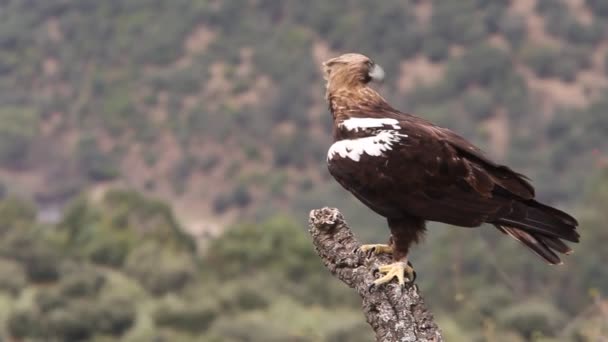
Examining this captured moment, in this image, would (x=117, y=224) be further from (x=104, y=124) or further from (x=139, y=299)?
(x=104, y=124)

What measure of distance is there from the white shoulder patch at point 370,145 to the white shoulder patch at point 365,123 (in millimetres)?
55

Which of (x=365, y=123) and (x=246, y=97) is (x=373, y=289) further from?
(x=246, y=97)

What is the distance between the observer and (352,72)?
672 centimetres

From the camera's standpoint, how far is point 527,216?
20.9 feet

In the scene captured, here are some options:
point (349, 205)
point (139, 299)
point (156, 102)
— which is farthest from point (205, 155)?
point (139, 299)

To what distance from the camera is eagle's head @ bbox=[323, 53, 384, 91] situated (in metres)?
6.71

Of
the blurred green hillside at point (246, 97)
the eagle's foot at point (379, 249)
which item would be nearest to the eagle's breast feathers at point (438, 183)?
the eagle's foot at point (379, 249)

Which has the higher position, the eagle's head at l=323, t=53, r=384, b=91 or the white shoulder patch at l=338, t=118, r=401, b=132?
the eagle's head at l=323, t=53, r=384, b=91

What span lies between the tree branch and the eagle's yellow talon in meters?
0.04

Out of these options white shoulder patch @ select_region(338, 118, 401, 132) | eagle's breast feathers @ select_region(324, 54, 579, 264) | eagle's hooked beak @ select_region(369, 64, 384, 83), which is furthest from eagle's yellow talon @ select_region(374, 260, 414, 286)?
Answer: eagle's hooked beak @ select_region(369, 64, 384, 83)

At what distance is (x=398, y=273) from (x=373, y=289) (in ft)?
0.70

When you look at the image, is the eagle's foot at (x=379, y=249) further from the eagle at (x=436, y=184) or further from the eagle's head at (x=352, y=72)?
the eagle's head at (x=352, y=72)

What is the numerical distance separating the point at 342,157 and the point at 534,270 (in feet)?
105

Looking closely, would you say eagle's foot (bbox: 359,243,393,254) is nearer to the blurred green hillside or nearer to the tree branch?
the tree branch
